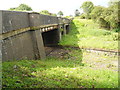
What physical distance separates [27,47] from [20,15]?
1.81 meters

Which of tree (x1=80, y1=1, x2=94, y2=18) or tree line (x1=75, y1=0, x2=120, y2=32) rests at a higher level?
tree (x1=80, y1=1, x2=94, y2=18)

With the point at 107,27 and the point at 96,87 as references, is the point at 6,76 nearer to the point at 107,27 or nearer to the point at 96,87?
the point at 96,87

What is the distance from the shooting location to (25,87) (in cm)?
363

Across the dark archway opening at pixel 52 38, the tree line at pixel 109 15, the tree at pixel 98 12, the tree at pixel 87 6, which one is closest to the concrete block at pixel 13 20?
the dark archway opening at pixel 52 38

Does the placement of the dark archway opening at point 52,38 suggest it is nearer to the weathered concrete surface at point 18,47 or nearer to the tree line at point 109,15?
the weathered concrete surface at point 18,47

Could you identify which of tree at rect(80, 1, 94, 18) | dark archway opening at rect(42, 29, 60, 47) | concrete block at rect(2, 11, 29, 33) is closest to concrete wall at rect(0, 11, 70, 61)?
concrete block at rect(2, 11, 29, 33)

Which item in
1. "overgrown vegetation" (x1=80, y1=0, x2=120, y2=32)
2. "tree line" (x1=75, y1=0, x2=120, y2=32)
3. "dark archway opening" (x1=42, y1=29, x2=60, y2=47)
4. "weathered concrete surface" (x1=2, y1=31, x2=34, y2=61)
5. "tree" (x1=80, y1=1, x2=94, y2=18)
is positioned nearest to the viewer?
"weathered concrete surface" (x1=2, y1=31, x2=34, y2=61)

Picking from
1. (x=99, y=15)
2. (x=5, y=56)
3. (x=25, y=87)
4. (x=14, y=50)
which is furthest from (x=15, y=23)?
(x=99, y=15)

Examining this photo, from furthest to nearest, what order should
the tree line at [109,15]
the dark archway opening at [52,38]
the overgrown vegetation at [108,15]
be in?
the overgrown vegetation at [108,15], the tree line at [109,15], the dark archway opening at [52,38]

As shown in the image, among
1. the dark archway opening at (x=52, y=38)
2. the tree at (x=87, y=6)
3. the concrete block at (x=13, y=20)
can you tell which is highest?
the tree at (x=87, y=6)

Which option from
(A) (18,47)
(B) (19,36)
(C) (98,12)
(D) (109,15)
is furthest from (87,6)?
(A) (18,47)

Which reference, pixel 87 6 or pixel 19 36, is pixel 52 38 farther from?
pixel 87 6

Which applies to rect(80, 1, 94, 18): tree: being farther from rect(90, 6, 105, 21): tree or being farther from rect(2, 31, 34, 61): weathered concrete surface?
rect(2, 31, 34, 61): weathered concrete surface

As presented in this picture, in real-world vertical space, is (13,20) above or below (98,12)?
below
